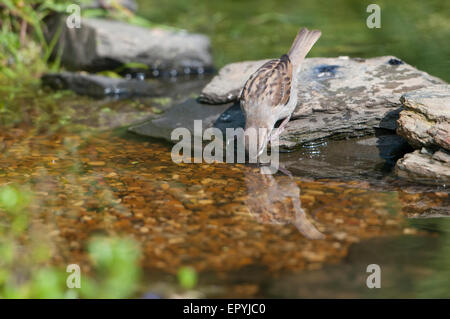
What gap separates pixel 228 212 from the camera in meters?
4.97

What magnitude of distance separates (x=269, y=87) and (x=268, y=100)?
0.60 ft

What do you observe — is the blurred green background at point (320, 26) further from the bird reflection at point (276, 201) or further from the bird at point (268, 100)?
the bird reflection at point (276, 201)

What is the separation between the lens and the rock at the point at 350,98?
6.39 meters

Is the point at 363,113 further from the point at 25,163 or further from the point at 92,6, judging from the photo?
the point at 92,6

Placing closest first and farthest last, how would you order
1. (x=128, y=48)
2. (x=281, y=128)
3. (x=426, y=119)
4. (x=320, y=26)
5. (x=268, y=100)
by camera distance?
1. (x=426, y=119)
2. (x=268, y=100)
3. (x=281, y=128)
4. (x=128, y=48)
5. (x=320, y=26)

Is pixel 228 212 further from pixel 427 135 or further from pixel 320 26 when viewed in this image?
pixel 320 26

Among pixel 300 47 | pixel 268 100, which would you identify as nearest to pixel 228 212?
pixel 268 100

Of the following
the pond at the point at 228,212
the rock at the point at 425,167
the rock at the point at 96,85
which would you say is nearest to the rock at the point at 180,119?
the pond at the point at 228,212

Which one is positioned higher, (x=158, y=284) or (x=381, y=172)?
(x=381, y=172)

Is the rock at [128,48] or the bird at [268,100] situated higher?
the rock at [128,48]

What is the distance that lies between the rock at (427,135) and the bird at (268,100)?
1235 mm

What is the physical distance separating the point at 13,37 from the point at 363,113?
256 inches
